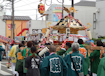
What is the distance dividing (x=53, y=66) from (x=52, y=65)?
0.04m

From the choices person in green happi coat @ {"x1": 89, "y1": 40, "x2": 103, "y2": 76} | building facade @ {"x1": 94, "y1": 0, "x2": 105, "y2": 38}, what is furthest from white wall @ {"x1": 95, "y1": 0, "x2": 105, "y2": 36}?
person in green happi coat @ {"x1": 89, "y1": 40, "x2": 103, "y2": 76}

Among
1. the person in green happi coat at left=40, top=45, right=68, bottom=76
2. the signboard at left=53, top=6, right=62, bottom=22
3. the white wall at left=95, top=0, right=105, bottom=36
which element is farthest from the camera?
the signboard at left=53, top=6, right=62, bottom=22

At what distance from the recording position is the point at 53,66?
4.50m

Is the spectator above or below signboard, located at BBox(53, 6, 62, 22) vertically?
below

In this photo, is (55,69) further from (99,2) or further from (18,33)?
(18,33)

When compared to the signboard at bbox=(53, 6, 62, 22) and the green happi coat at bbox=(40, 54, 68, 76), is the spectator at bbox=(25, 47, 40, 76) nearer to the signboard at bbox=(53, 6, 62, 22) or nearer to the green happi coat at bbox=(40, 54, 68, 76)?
the green happi coat at bbox=(40, 54, 68, 76)

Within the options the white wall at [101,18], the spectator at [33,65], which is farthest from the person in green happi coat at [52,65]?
the white wall at [101,18]

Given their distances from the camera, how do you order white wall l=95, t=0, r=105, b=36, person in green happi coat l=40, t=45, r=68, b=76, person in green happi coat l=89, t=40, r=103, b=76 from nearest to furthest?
person in green happi coat l=40, t=45, r=68, b=76
person in green happi coat l=89, t=40, r=103, b=76
white wall l=95, t=0, r=105, b=36

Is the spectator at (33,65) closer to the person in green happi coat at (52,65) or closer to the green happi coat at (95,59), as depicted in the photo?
the person in green happi coat at (52,65)

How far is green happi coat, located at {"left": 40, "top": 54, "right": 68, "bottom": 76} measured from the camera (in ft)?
14.8

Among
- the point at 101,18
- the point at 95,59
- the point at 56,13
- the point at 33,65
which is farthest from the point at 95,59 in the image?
the point at 56,13

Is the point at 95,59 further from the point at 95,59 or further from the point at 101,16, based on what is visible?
the point at 101,16

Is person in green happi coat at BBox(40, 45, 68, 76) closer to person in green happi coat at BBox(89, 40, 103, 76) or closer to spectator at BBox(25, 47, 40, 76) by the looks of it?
spectator at BBox(25, 47, 40, 76)

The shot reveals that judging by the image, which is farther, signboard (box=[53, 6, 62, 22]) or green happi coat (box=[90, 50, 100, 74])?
signboard (box=[53, 6, 62, 22])
